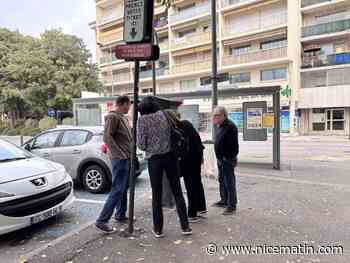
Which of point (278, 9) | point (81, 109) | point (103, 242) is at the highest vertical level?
point (278, 9)

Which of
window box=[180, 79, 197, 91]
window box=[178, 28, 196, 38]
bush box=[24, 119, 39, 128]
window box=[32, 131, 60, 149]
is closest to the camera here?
window box=[32, 131, 60, 149]

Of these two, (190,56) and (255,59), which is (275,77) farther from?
(190,56)

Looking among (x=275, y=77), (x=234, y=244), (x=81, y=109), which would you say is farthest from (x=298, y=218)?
(x=275, y=77)

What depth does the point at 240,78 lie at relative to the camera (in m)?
28.0

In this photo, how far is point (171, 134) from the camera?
3.74 metres

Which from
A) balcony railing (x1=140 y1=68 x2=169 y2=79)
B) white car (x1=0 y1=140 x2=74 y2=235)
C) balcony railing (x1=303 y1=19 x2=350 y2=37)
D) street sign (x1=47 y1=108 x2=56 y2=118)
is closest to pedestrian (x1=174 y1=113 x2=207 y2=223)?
white car (x1=0 y1=140 x2=74 y2=235)

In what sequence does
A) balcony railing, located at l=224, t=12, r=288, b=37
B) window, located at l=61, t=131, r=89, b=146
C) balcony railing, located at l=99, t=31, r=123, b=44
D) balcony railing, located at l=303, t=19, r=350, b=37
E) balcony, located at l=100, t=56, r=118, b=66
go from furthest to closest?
1. balcony, located at l=100, t=56, r=118, b=66
2. balcony railing, located at l=99, t=31, r=123, b=44
3. balcony railing, located at l=224, t=12, r=288, b=37
4. balcony railing, located at l=303, t=19, r=350, b=37
5. window, located at l=61, t=131, r=89, b=146

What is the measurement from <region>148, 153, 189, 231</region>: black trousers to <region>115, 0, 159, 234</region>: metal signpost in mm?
318

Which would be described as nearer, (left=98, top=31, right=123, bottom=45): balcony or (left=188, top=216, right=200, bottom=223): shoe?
(left=188, top=216, right=200, bottom=223): shoe

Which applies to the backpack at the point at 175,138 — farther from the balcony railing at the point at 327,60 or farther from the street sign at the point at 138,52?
the balcony railing at the point at 327,60

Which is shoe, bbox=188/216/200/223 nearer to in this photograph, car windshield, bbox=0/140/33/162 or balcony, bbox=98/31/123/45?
car windshield, bbox=0/140/33/162

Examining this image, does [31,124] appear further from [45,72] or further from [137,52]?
[137,52]

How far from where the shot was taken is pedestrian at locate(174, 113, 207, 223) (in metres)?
4.40

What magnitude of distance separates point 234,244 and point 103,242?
164cm
